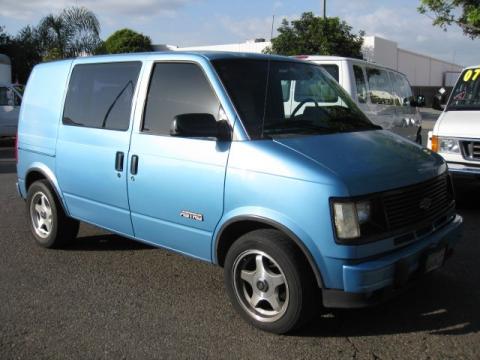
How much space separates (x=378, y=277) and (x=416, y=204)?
2.24 ft

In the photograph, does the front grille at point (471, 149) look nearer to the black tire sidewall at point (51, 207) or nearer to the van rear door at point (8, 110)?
the black tire sidewall at point (51, 207)

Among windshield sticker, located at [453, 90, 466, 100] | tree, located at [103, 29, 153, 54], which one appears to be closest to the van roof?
windshield sticker, located at [453, 90, 466, 100]

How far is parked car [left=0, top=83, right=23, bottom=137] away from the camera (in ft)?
50.9

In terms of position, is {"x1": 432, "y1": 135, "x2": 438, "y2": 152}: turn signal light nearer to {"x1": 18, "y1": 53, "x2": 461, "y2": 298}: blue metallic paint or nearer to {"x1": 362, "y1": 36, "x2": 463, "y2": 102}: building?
{"x1": 18, "y1": 53, "x2": 461, "y2": 298}: blue metallic paint

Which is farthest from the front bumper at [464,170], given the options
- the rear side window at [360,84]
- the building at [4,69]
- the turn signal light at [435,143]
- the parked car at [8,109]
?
the building at [4,69]

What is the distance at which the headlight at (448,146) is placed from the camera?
6821 millimetres

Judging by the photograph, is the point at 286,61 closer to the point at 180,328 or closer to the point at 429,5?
the point at 180,328

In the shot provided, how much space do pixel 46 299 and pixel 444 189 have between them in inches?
129

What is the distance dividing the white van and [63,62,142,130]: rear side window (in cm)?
371

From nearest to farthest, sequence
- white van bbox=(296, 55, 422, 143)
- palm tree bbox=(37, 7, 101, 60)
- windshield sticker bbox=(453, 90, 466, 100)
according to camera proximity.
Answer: windshield sticker bbox=(453, 90, 466, 100)
white van bbox=(296, 55, 422, 143)
palm tree bbox=(37, 7, 101, 60)

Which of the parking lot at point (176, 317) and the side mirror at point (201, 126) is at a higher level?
the side mirror at point (201, 126)

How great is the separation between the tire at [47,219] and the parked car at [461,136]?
4.64m

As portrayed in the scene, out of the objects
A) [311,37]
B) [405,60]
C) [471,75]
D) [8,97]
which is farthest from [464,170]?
[405,60]

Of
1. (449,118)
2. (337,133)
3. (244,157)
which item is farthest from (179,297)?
(449,118)
